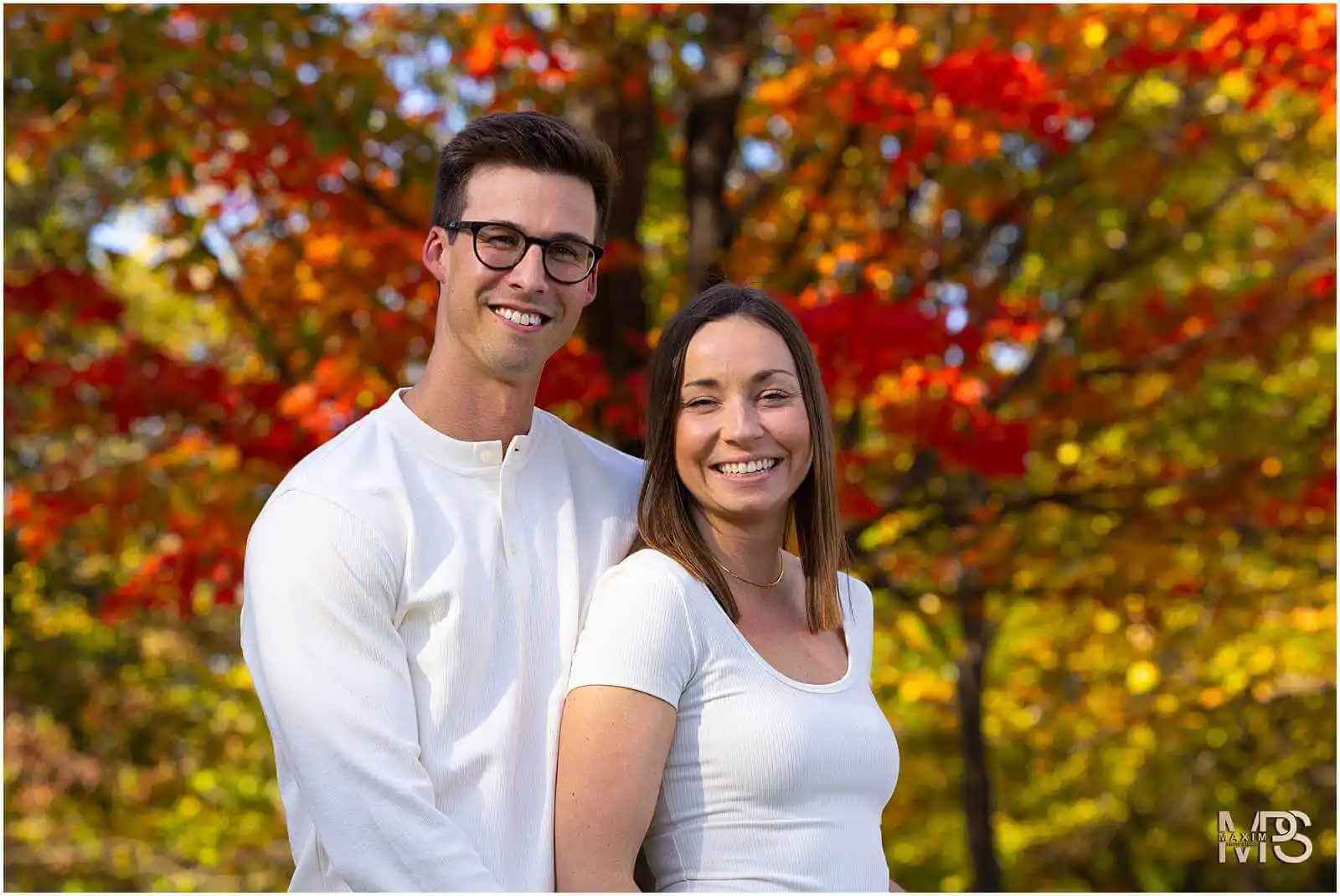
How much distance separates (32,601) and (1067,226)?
7.37 metres

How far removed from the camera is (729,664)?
8.46 ft

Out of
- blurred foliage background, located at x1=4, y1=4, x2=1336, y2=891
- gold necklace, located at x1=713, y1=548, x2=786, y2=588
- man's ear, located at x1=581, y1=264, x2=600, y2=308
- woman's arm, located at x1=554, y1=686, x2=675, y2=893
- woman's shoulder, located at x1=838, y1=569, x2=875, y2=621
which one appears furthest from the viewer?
blurred foliage background, located at x1=4, y1=4, x2=1336, y2=891

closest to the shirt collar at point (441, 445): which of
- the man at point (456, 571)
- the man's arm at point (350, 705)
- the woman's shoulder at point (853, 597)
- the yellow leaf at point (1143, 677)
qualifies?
the man at point (456, 571)

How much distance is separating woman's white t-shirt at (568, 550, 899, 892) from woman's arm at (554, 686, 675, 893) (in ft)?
0.14

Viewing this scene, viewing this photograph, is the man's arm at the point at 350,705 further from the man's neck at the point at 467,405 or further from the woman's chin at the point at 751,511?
the woman's chin at the point at 751,511

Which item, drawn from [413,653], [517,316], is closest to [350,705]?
[413,653]

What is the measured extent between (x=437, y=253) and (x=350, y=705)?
946 millimetres

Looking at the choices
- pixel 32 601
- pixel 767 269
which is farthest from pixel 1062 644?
pixel 32 601

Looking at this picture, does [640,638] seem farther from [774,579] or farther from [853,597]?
[853,597]

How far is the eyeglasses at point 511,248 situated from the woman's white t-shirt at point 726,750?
0.56m

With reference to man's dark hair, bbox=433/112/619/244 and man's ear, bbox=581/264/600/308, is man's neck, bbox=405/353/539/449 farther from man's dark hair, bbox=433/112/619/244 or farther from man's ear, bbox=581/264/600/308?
man's dark hair, bbox=433/112/619/244

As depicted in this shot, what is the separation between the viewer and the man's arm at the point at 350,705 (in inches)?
89.0

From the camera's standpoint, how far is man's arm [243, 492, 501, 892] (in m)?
2.26

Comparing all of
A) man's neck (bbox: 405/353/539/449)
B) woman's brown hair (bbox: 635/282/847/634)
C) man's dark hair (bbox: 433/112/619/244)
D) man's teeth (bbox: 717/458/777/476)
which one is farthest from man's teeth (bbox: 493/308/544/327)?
man's teeth (bbox: 717/458/777/476)
